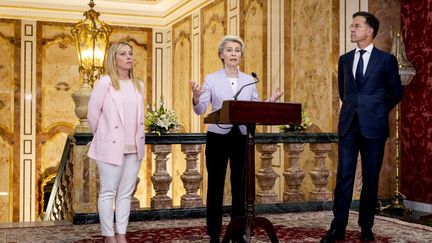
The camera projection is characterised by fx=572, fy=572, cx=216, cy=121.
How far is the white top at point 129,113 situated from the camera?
11.0 ft

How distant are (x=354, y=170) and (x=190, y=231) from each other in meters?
1.39

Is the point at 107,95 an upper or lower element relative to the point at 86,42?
lower

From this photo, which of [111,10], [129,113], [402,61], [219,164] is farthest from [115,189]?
[111,10]

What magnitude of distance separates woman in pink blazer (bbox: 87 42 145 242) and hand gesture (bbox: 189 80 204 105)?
371 mm

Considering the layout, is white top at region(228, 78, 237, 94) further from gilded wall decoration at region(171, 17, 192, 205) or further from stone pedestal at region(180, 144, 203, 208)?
gilded wall decoration at region(171, 17, 192, 205)

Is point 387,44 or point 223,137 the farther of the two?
point 387,44

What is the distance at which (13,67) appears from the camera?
36.3 ft

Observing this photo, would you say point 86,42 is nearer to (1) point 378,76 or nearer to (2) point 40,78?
(1) point 378,76

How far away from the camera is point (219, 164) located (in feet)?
11.2

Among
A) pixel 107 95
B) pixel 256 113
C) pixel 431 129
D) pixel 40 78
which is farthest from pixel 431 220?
pixel 40 78

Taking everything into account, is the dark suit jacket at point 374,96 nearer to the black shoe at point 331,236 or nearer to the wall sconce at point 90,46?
the black shoe at point 331,236

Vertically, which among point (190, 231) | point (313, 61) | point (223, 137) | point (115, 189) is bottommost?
point (190, 231)

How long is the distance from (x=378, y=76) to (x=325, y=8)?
119 inches

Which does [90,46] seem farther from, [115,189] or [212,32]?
[212,32]
